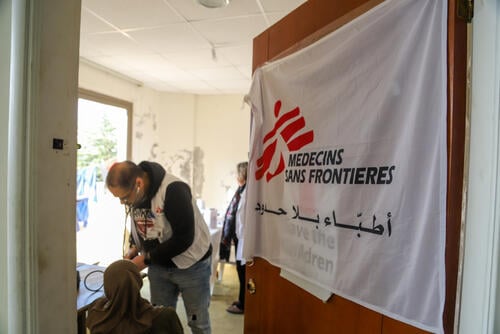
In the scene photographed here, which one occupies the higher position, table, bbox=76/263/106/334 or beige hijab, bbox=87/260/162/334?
beige hijab, bbox=87/260/162/334

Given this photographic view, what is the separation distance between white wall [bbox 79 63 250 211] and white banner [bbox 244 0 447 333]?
11.5ft

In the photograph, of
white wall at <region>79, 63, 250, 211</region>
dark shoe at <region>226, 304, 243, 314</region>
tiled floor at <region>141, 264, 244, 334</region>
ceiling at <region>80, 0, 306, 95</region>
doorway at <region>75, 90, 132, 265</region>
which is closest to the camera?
ceiling at <region>80, 0, 306, 95</region>

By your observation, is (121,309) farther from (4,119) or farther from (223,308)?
(223,308)

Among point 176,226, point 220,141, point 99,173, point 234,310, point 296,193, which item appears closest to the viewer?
point 296,193

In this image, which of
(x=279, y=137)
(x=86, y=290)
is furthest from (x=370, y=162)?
(x=86, y=290)

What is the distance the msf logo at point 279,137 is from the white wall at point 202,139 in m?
3.30

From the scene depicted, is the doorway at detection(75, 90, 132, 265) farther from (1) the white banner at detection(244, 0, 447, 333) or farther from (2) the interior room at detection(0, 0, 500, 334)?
(1) the white banner at detection(244, 0, 447, 333)

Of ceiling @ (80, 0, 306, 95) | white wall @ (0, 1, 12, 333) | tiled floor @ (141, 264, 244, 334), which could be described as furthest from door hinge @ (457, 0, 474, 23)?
A: tiled floor @ (141, 264, 244, 334)

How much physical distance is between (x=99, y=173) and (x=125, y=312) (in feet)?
9.64

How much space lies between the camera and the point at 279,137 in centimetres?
119

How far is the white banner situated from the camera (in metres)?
0.66

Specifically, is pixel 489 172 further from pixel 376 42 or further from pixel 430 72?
pixel 376 42

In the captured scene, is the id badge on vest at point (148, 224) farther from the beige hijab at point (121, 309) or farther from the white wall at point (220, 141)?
the white wall at point (220, 141)

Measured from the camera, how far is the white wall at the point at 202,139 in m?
4.59
